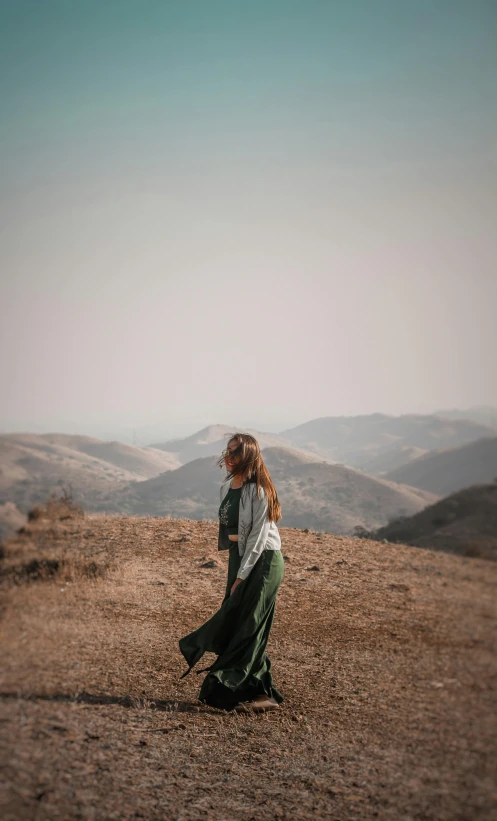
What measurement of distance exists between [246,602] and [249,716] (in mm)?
877

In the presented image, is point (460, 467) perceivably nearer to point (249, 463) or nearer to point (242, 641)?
point (249, 463)

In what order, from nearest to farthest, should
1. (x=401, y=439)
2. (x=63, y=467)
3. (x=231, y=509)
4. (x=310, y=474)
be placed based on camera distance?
(x=231, y=509), (x=401, y=439), (x=310, y=474), (x=63, y=467)

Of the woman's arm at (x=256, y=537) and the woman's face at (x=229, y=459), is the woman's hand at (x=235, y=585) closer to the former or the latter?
the woman's arm at (x=256, y=537)

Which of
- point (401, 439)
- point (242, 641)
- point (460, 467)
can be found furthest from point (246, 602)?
point (401, 439)

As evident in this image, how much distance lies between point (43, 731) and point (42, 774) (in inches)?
14.3

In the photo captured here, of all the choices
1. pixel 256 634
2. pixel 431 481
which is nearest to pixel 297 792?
pixel 256 634

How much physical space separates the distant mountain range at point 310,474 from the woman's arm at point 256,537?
0.67 meters

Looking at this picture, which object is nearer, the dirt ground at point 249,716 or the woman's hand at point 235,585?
Answer: the dirt ground at point 249,716

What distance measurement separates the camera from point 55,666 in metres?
4.51

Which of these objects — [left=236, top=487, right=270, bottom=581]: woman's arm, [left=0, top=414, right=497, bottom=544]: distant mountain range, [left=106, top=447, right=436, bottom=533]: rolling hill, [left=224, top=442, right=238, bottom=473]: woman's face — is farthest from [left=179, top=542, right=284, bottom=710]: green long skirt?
[left=106, top=447, right=436, bottom=533]: rolling hill

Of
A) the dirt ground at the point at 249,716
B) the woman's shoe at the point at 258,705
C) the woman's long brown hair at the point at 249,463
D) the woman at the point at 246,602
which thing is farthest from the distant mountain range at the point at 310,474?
the woman's shoe at the point at 258,705

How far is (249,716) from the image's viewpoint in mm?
4125

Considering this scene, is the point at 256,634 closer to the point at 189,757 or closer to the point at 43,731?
the point at 189,757

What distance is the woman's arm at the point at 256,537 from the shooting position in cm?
418
